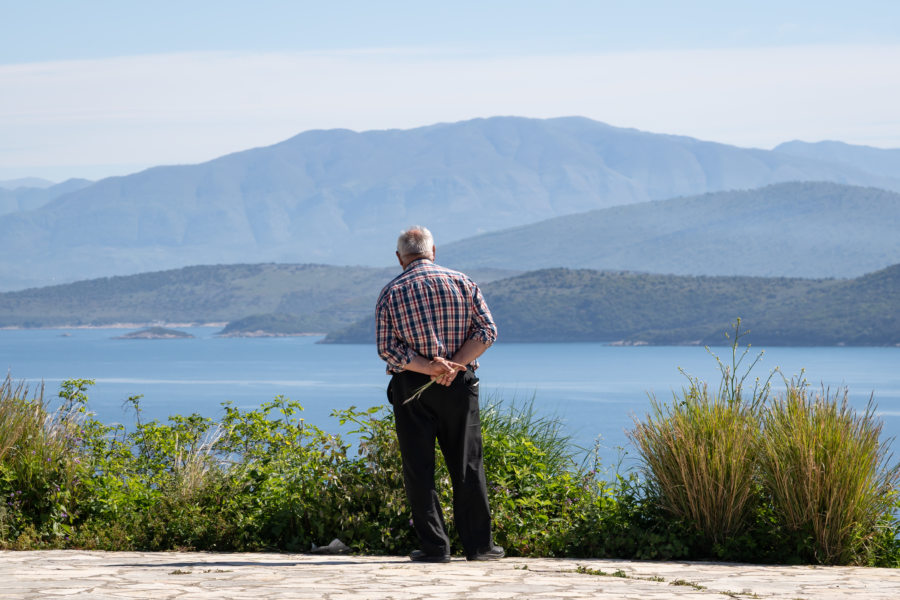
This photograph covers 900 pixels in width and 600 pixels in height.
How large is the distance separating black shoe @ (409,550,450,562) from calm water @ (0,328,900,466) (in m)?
39.3

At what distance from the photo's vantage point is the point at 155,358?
13225 cm

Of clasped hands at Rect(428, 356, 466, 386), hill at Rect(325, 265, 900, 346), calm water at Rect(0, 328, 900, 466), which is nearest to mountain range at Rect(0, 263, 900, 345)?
hill at Rect(325, 265, 900, 346)

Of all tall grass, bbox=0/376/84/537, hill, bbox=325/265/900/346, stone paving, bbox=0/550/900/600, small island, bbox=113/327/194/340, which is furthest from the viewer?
small island, bbox=113/327/194/340

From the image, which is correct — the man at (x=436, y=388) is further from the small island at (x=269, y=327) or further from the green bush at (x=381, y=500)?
the small island at (x=269, y=327)

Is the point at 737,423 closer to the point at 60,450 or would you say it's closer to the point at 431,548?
the point at 431,548

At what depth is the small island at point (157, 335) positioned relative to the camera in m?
170

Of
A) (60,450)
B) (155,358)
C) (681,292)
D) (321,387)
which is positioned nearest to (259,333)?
(155,358)

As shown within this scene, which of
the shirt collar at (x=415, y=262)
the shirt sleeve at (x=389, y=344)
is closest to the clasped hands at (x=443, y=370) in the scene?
the shirt sleeve at (x=389, y=344)

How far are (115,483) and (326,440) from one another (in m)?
1.14

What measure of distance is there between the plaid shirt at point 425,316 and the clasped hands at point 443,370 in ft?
0.33

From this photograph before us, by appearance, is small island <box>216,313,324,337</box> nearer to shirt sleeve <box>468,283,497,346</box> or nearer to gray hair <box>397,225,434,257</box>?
gray hair <box>397,225,434,257</box>

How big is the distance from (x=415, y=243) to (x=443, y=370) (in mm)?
664

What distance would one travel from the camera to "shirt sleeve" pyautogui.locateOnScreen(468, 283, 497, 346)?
5133mm

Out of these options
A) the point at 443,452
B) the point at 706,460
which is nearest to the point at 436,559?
the point at 443,452
